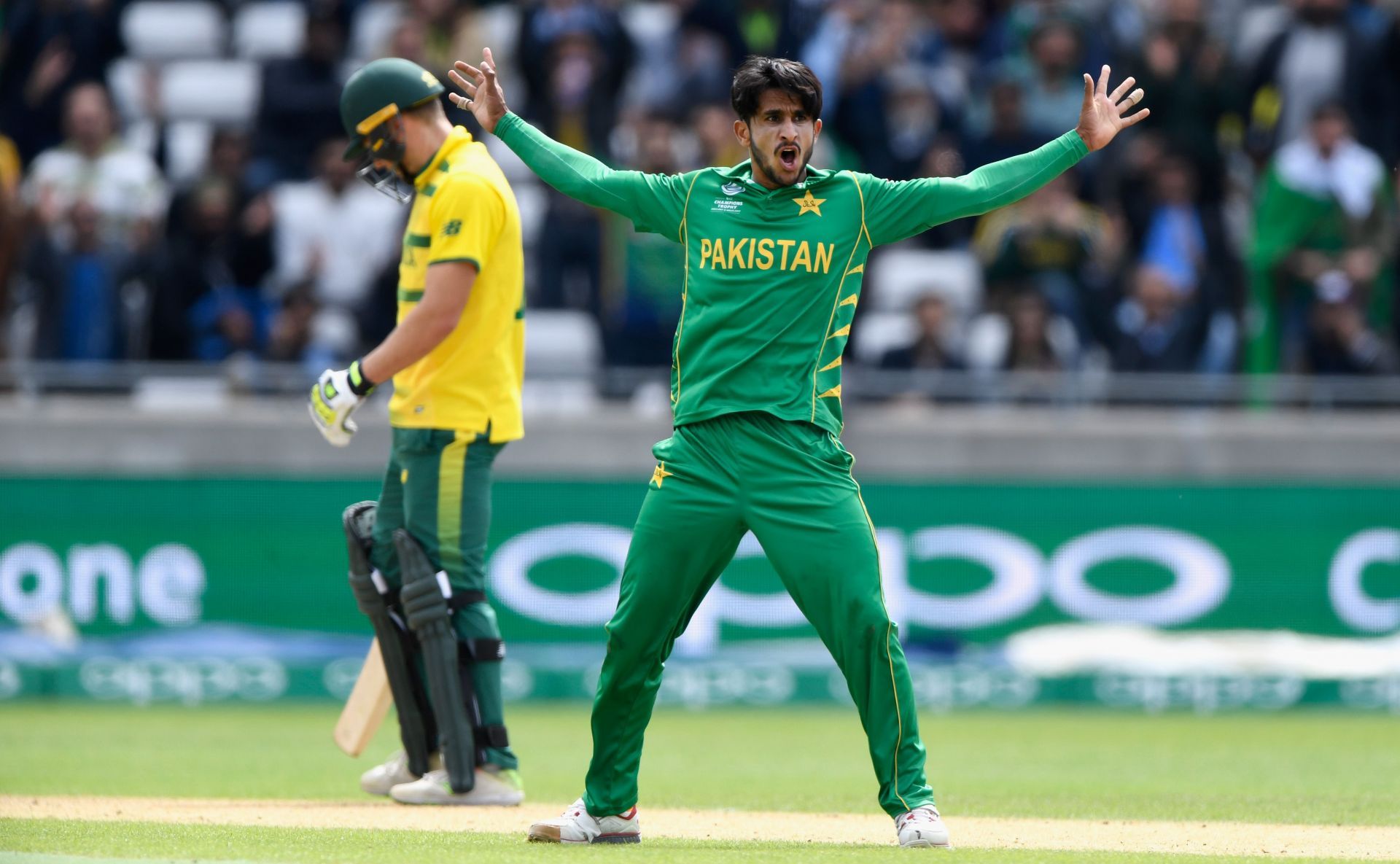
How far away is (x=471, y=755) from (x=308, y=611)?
19.7 feet

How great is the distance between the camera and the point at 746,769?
9805mm

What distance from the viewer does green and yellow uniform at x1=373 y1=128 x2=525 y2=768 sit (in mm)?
7828

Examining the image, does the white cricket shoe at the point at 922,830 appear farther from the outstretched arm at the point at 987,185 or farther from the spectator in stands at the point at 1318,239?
the spectator in stands at the point at 1318,239

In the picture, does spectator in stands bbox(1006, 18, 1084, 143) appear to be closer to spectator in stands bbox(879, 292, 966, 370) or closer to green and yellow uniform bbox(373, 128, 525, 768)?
spectator in stands bbox(879, 292, 966, 370)

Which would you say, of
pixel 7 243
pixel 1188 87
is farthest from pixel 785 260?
pixel 1188 87

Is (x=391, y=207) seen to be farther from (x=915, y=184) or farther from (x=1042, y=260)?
(x=915, y=184)

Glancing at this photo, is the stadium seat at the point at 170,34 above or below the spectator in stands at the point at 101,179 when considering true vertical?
above

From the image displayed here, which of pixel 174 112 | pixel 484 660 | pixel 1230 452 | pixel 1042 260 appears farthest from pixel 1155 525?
pixel 174 112

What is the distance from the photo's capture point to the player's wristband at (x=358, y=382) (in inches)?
289

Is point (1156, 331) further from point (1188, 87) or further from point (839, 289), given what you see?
point (839, 289)

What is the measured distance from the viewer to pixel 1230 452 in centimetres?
1359

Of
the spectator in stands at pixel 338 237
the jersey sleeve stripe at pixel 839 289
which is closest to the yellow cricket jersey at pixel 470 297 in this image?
the jersey sleeve stripe at pixel 839 289

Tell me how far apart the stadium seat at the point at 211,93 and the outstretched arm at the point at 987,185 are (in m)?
11.6

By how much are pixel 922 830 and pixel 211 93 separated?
41.7 ft
